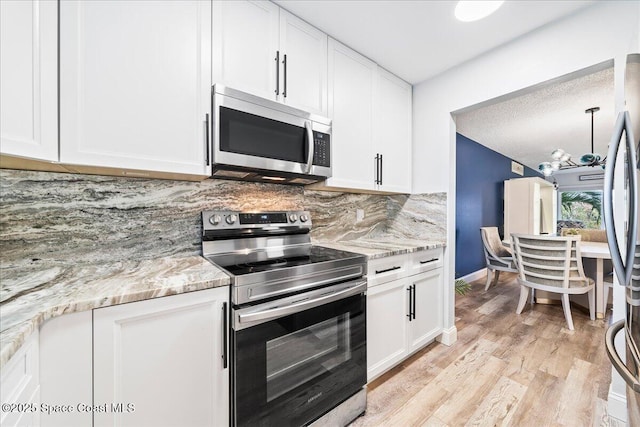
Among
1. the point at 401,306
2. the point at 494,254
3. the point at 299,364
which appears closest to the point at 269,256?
the point at 299,364

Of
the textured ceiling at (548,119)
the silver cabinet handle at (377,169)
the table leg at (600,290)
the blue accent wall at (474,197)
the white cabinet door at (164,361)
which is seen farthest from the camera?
the blue accent wall at (474,197)

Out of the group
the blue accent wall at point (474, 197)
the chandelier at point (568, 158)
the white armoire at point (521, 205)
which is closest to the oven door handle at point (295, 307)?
the blue accent wall at point (474, 197)

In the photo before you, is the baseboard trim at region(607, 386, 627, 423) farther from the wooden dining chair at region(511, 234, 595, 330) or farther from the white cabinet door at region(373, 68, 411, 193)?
the white cabinet door at region(373, 68, 411, 193)

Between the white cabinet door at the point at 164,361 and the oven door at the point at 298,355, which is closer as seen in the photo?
the white cabinet door at the point at 164,361

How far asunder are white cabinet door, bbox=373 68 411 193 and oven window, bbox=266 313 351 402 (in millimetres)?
1242

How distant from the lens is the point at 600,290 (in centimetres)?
292

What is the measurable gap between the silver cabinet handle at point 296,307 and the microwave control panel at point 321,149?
2.67 ft

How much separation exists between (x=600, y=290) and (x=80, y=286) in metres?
4.44

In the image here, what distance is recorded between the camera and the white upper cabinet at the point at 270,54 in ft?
4.64

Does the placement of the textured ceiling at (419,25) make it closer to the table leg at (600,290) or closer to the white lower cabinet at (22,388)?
the white lower cabinet at (22,388)

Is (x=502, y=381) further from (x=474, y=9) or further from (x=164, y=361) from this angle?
(x=474, y=9)

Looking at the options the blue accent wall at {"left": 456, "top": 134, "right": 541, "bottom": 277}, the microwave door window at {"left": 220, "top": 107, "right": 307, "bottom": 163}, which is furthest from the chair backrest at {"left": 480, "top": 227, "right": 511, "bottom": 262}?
the microwave door window at {"left": 220, "top": 107, "right": 307, "bottom": 163}

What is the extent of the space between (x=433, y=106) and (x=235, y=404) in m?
2.63

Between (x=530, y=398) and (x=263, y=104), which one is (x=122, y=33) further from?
(x=530, y=398)
